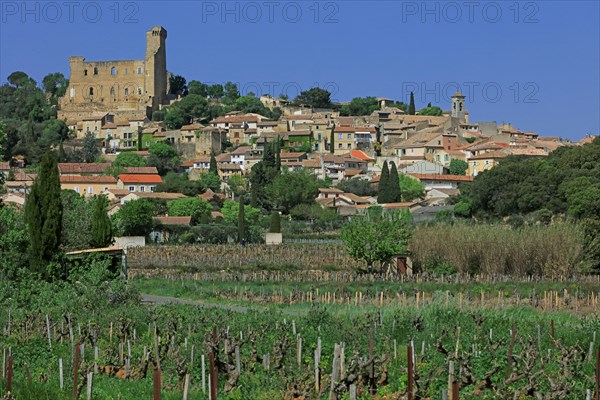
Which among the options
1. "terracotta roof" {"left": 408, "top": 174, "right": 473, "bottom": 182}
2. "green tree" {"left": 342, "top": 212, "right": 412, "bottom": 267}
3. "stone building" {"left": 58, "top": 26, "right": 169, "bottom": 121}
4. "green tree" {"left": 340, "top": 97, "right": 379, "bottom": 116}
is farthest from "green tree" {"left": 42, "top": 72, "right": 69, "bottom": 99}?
"green tree" {"left": 342, "top": 212, "right": 412, "bottom": 267}

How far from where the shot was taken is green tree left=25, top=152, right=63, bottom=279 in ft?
91.6

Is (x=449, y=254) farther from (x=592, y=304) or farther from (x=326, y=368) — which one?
(x=326, y=368)

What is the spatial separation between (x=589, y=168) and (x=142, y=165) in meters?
42.6

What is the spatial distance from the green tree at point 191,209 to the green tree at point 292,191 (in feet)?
20.1

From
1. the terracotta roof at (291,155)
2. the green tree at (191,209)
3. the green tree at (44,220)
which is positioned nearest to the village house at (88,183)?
the green tree at (191,209)

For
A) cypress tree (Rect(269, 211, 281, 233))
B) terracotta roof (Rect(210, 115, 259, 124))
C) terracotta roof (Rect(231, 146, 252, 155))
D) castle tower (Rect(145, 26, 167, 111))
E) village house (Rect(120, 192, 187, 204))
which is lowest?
cypress tree (Rect(269, 211, 281, 233))

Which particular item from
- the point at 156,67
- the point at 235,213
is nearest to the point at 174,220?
the point at 235,213

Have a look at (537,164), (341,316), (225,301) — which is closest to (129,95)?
(537,164)

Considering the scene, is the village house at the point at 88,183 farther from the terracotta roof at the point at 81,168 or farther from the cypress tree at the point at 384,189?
the cypress tree at the point at 384,189

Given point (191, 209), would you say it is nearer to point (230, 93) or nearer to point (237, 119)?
point (237, 119)

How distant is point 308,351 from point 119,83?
356 feet

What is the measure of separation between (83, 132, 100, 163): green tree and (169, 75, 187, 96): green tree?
96.2 ft

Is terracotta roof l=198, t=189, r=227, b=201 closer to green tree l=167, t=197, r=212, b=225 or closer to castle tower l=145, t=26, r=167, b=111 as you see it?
green tree l=167, t=197, r=212, b=225

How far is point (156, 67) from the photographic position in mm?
123812
